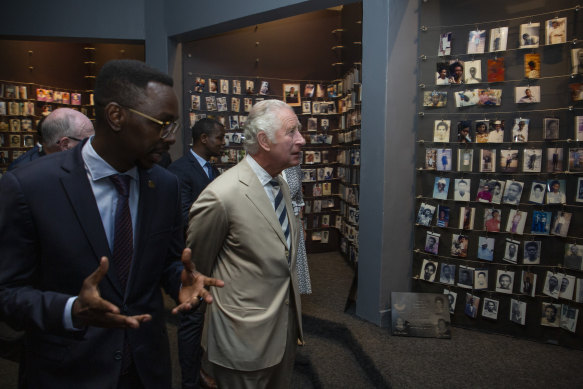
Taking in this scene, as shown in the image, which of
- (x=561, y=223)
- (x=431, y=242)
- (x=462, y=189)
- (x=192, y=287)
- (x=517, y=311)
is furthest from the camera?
(x=431, y=242)

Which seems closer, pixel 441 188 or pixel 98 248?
pixel 98 248

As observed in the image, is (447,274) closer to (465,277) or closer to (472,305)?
(465,277)

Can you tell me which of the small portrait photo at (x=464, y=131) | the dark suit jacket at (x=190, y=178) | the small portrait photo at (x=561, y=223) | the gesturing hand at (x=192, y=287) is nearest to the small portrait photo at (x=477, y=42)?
the small portrait photo at (x=464, y=131)

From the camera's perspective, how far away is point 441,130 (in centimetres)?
400

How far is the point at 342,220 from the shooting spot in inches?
276

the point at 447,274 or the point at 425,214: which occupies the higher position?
the point at 425,214

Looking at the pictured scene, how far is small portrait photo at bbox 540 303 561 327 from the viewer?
3.58 meters

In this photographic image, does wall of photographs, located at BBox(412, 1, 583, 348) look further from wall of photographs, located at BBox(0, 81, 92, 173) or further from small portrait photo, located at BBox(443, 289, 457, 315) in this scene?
wall of photographs, located at BBox(0, 81, 92, 173)

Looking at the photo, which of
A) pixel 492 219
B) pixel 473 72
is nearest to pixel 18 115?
pixel 473 72

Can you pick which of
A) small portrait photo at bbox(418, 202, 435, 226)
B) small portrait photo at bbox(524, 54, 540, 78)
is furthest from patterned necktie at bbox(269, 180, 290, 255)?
small portrait photo at bbox(524, 54, 540, 78)

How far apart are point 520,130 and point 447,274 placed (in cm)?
145

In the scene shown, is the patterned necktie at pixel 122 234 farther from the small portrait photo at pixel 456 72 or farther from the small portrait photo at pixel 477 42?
the small portrait photo at pixel 477 42

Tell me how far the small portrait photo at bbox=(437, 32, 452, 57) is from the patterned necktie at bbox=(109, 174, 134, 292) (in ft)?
11.3

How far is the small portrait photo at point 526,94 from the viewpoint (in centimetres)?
362
